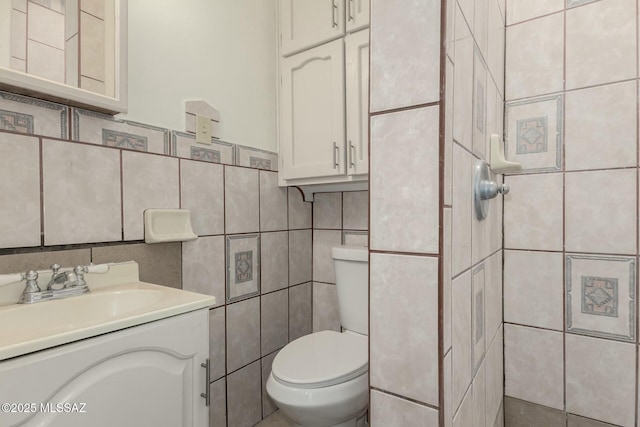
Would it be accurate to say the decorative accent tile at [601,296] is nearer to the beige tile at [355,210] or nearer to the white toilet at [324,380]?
the white toilet at [324,380]

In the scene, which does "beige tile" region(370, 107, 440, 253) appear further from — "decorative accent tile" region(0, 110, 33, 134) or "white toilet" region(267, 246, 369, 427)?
"decorative accent tile" region(0, 110, 33, 134)

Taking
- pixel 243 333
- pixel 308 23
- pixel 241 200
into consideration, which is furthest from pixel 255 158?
pixel 243 333

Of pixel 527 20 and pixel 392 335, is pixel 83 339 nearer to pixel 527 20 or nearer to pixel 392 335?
pixel 392 335

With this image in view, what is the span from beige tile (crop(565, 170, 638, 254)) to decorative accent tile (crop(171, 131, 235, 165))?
1272mm

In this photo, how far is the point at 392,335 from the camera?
2.08 feet

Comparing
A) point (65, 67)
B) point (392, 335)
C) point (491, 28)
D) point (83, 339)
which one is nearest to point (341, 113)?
point (491, 28)

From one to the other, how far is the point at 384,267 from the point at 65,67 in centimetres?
107

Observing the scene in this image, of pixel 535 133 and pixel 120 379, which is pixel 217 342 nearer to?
pixel 120 379

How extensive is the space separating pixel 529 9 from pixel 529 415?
1436 millimetres

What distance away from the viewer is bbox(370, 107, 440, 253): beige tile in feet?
1.92

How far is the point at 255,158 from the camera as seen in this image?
63.0 inches

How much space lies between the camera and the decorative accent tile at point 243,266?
1479 mm

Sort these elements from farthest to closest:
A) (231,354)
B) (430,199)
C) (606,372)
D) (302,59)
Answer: (302,59) → (231,354) → (606,372) → (430,199)

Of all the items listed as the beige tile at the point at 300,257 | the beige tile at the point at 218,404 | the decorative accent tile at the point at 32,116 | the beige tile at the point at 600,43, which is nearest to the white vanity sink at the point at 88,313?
the decorative accent tile at the point at 32,116
